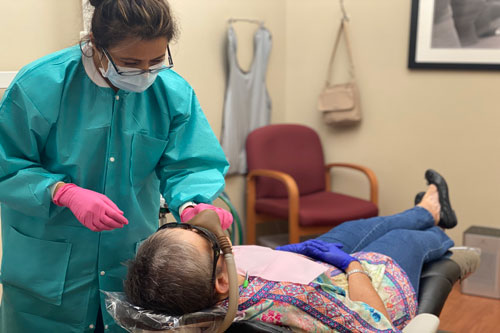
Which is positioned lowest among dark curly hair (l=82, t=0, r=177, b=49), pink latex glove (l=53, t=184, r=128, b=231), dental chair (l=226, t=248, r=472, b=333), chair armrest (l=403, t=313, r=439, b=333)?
dental chair (l=226, t=248, r=472, b=333)

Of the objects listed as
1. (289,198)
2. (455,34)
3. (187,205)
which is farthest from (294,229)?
(187,205)

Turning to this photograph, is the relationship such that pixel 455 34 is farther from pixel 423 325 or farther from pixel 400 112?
pixel 423 325

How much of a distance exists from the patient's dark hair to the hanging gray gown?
197 centimetres

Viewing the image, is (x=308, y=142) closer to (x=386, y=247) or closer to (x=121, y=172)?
(x=386, y=247)

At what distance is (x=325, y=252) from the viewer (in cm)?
181

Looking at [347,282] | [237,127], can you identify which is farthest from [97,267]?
[237,127]

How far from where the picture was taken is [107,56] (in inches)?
50.7

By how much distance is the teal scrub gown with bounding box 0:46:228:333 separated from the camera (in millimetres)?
1285

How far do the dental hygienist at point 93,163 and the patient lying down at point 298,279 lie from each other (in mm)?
115

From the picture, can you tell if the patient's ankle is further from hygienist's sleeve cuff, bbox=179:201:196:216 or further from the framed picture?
hygienist's sleeve cuff, bbox=179:201:196:216

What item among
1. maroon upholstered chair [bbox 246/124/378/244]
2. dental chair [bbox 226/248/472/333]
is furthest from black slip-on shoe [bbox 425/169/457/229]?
maroon upholstered chair [bbox 246/124/378/244]

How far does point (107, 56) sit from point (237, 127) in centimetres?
201

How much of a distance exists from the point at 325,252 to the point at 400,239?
430 millimetres

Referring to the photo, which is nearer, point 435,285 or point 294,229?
point 435,285
